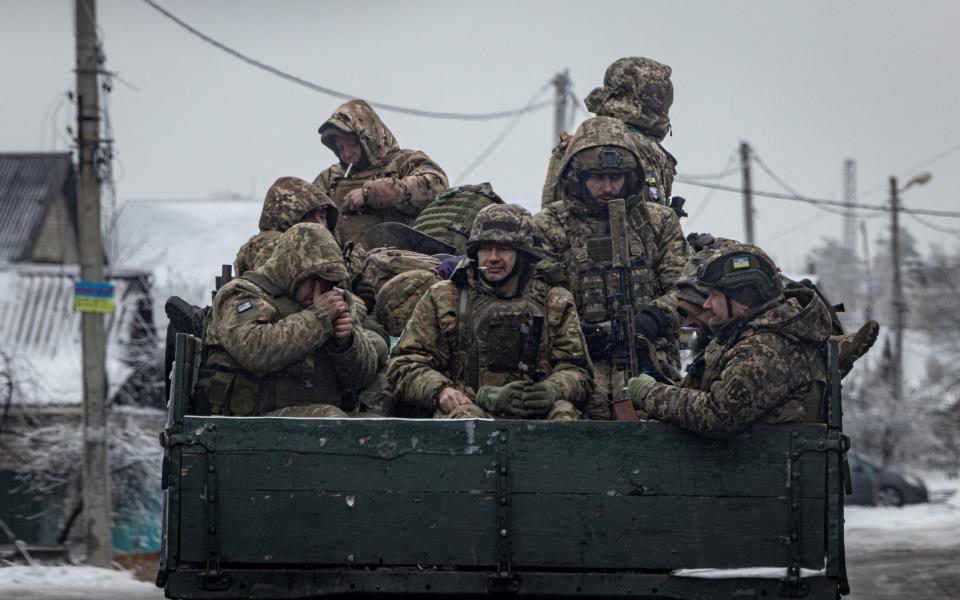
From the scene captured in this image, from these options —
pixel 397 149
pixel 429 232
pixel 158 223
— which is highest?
pixel 158 223

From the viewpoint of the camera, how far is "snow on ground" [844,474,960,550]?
20.2 m

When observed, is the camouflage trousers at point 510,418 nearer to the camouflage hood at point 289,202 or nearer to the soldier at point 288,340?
the soldier at point 288,340

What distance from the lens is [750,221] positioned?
3488cm

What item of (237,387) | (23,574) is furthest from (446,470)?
(23,574)

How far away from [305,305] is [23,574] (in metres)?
8.85

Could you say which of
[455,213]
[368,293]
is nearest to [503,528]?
[368,293]

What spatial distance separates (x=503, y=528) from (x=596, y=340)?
84.5 inches

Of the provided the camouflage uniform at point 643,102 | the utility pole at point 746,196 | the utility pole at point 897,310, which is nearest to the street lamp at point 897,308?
the utility pole at point 897,310

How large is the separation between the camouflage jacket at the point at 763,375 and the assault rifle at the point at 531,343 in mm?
820

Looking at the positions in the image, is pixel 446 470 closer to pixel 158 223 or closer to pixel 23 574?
pixel 23 574

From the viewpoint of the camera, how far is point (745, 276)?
6.05 m

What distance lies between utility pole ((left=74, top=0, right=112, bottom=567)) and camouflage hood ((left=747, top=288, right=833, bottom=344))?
1242 cm

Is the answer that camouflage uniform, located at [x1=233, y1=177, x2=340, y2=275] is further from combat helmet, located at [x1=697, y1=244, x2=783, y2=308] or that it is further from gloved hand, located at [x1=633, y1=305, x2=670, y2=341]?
combat helmet, located at [x1=697, y1=244, x2=783, y2=308]

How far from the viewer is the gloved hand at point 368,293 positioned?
8383mm
